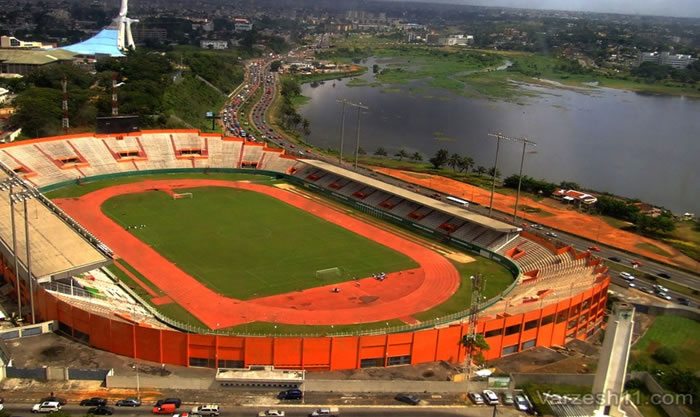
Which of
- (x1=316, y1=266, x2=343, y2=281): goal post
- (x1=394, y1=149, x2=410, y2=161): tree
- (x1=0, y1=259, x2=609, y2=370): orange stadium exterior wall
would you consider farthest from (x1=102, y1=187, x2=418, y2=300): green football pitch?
(x1=394, y1=149, x2=410, y2=161): tree

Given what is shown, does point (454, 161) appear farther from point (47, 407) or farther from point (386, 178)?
point (47, 407)

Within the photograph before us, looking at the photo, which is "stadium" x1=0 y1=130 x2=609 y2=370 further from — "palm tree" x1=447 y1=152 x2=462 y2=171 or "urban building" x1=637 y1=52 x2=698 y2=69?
"urban building" x1=637 y1=52 x2=698 y2=69

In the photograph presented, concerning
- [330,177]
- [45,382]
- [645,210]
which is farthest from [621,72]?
[45,382]

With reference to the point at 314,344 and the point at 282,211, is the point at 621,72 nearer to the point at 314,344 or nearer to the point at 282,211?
the point at 282,211

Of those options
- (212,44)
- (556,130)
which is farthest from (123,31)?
(556,130)

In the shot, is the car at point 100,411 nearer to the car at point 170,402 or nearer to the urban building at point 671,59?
the car at point 170,402

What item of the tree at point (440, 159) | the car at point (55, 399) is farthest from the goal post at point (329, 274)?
the tree at point (440, 159)
